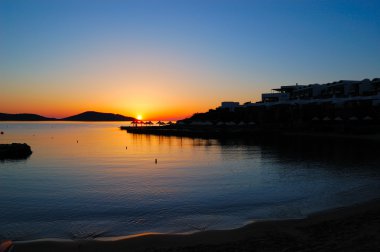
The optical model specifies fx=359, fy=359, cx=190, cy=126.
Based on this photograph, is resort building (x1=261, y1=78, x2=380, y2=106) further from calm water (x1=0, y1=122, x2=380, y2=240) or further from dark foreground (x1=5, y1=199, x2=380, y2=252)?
dark foreground (x1=5, y1=199, x2=380, y2=252)

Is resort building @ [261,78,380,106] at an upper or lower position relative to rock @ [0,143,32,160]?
upper

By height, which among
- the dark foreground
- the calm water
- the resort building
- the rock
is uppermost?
the resort building

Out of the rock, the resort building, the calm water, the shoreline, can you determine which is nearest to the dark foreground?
the calm water

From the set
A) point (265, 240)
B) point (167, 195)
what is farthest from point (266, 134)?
point (265, 240)

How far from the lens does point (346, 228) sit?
10.9m

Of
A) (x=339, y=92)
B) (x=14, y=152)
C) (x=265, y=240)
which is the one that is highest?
(x=339, y=92)

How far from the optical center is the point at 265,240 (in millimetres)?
10219

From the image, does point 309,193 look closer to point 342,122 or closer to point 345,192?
point 345,192

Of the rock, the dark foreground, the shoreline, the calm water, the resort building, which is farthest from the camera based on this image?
the resort building

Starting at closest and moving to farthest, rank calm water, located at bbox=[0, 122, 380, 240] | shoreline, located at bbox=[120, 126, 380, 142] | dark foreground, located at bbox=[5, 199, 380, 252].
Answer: dark foreground, located at bbox=[5, 199, 380, 252] → calm water, located at bbox=[0, 122, 380, 240] → shoreline, located at bbox=[120, 126, 380, 142]

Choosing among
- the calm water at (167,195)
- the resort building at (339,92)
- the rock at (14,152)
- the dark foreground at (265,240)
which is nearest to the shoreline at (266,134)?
the resort building at (339,92)

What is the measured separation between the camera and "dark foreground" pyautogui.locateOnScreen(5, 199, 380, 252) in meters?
9.38

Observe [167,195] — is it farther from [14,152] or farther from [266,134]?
[266,134]

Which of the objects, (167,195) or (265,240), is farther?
(167,195)
